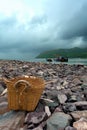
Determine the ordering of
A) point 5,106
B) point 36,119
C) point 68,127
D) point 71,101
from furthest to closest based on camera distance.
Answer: point 71,101
point 5,106
point 36,119
point 68,127

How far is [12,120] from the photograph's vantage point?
5977 mm

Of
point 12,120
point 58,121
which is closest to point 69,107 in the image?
point 58,121

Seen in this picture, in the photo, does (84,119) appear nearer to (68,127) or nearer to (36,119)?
(68,127)

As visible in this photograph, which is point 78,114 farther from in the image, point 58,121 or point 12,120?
point 12,120

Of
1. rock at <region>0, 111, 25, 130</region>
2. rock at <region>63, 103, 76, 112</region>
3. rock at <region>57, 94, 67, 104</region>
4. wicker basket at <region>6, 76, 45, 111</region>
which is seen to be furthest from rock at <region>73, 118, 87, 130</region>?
rock at <region>57, 94, 67, 104</region>

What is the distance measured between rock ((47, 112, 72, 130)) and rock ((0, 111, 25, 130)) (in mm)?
624

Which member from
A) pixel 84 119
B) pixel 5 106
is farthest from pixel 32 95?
pixel 84 119

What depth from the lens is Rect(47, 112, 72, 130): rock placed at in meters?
5.43

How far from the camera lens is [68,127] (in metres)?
5.31

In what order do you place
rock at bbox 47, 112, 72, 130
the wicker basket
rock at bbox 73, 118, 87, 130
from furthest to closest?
the wicker basket, rock at bbox 47, 112, 72, 130, rock at bbox 73, 118, 87, 130

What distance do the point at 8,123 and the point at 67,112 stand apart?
1.30 metres

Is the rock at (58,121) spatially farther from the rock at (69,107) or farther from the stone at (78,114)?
the rock at (69,107)

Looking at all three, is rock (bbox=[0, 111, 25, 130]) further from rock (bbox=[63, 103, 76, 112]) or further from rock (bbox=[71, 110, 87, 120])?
rock (bbox=[71, 110, 87, 120])

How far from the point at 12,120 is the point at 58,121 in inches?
39.2
